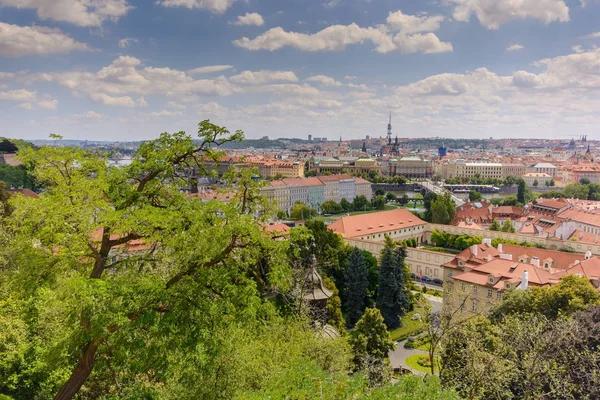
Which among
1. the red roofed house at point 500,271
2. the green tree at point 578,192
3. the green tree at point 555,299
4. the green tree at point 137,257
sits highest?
the green tree at point 137,257

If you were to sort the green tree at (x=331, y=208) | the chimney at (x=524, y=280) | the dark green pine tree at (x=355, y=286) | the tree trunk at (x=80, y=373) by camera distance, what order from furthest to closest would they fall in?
1. the green tree at (x=331, y=208)
2. the dark green pine tree at (x=355, y=286)
3. the chimney at (x=524, y=280)
4. the tree trunk at (x=80, y=373)

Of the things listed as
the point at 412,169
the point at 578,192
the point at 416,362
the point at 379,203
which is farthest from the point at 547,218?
the point at 412,169

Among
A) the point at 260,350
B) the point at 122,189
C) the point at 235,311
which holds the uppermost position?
the point at 122,189

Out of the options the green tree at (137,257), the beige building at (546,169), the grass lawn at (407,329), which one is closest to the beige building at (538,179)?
the beige building at (546,169)

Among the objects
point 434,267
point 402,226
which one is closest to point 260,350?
point 434,267

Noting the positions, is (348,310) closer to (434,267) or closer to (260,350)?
(434,267)

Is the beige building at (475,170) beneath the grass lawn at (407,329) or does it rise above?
above

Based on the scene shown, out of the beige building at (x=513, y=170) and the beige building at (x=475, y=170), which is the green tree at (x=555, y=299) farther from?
the beige building at (x=513, y=170)
